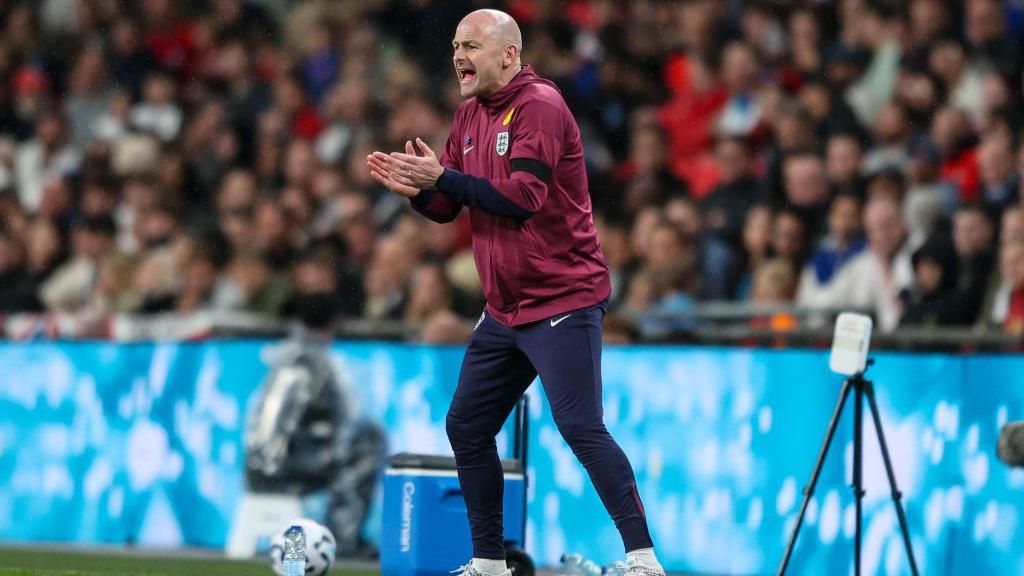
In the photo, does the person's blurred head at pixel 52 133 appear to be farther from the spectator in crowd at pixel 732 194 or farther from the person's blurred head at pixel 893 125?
the person's blurred head at pixel 893 125

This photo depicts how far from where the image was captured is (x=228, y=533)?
1126 cm

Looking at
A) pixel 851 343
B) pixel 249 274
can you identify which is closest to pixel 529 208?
pixel 851 343

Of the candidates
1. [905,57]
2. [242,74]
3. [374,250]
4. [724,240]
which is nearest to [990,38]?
[905,57]

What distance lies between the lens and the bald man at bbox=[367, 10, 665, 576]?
6.98 meters

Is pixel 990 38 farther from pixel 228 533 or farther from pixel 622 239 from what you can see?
pixel 228 533

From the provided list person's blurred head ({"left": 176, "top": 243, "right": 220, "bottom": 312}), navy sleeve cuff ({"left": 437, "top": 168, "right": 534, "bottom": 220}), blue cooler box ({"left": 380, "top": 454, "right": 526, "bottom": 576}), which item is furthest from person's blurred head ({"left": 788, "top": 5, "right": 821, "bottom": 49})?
navy sleeve cuff ({"left": 437, "top": 168, "right": 534, "bottom": 220})

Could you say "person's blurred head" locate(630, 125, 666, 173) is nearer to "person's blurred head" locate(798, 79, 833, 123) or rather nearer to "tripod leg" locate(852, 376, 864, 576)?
"person's blurred head" locate(798, 79, 833, 123)

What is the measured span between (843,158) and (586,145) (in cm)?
258

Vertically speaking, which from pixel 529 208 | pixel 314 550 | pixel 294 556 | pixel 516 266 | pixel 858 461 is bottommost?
pixel 314 550

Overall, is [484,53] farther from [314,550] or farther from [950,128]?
[950,128]

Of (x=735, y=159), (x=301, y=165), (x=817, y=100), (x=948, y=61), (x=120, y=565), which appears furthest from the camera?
(x=301, y=165)

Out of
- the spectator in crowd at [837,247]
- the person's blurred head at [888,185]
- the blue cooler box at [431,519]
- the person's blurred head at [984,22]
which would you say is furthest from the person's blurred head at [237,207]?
the blue cooler box at [431,519]

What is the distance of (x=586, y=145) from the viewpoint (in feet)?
45.1

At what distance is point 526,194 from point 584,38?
7856 mm
